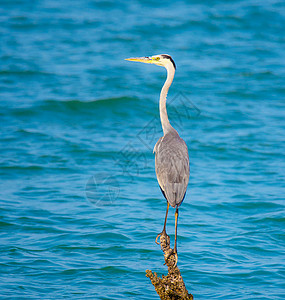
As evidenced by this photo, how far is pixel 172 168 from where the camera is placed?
704 cm

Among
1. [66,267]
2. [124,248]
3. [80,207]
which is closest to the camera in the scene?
[66,267]

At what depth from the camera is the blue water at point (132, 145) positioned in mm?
9273

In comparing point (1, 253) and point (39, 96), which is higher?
point (39, 96)

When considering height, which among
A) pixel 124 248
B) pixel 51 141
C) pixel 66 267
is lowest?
pixel 66 267

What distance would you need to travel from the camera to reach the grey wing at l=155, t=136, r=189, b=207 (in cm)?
684

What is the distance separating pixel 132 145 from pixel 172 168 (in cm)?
831

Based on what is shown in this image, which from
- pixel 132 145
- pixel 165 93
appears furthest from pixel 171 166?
pixel 132 145

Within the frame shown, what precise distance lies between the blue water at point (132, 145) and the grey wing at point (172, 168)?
7.87 feet

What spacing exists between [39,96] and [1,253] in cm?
892

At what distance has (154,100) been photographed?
18.1 m

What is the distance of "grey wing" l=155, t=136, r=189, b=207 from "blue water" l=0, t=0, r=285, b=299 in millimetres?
2397

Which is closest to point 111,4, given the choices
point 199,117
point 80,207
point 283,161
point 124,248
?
point 199,117

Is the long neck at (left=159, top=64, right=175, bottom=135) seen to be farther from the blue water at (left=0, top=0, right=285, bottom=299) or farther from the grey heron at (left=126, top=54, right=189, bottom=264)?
the blue water at (left=0, top=0, right=285, bottom=299)

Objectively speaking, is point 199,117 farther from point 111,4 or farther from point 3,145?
point 111,4
